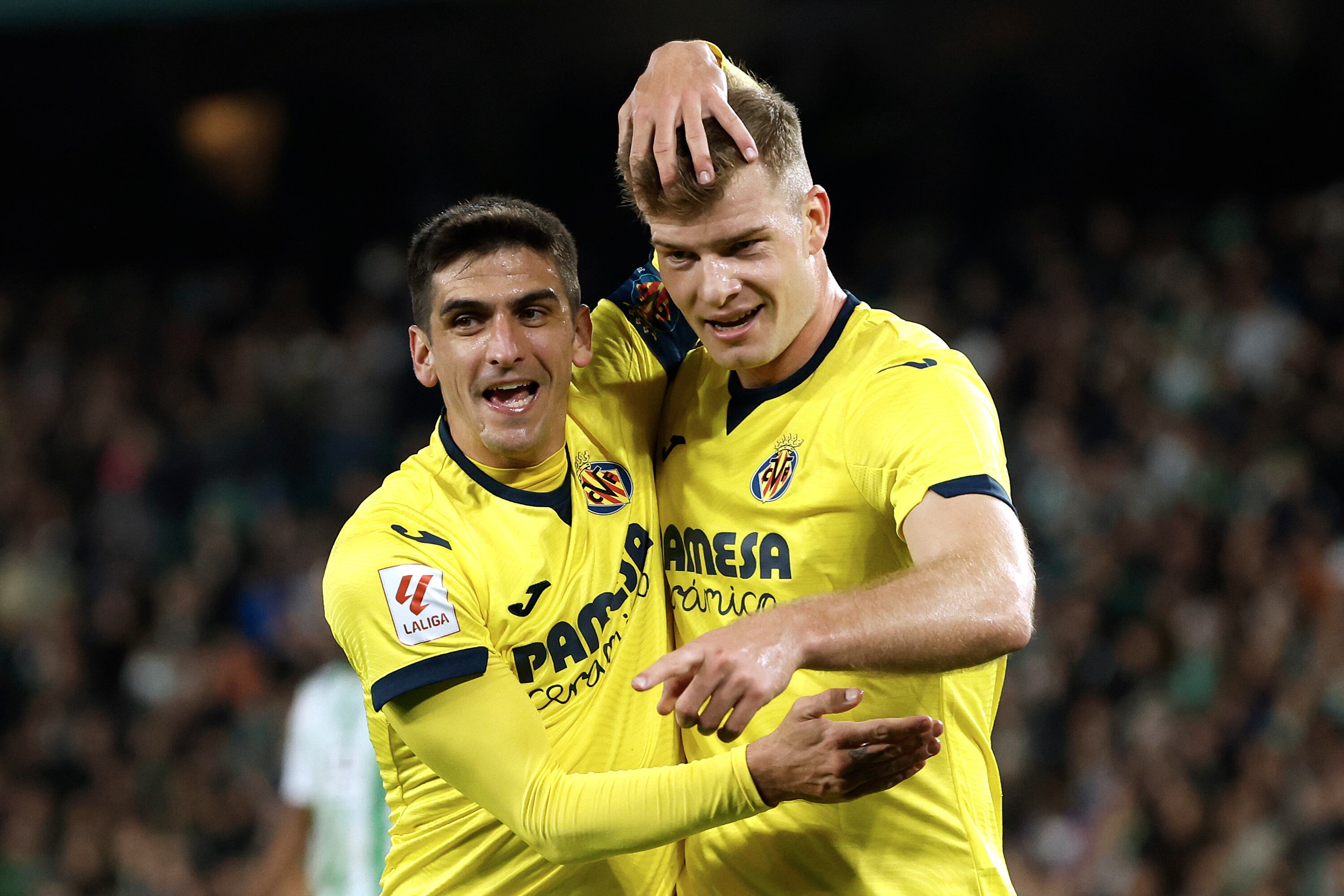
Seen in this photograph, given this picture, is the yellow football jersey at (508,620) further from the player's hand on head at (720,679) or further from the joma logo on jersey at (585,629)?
the player's hand on head at (720,679)

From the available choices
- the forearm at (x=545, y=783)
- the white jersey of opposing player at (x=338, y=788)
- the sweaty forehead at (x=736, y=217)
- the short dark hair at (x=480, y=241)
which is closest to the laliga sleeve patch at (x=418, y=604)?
the forearm at (x=545, y=783)

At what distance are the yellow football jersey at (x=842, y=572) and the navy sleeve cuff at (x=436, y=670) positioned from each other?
641mm

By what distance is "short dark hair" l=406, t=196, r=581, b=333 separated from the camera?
337 cm

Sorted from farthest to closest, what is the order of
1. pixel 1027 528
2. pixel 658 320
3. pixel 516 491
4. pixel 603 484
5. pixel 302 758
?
pixel 1027 528
pixel 302 758
pixel 658 320
pixel 603 484
pixel 516 491

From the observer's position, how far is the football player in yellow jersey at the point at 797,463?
3.04m

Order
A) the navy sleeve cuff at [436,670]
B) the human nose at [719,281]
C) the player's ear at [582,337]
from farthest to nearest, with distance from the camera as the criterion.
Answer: the player's ear at [582,337] < the human nose at [719,281] < the navy sleeve cuff at [436,670]

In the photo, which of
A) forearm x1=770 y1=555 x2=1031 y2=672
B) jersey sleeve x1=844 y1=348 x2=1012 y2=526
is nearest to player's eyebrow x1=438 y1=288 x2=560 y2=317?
jersey sleeve x1=844 y1=348 x2=1012 y2=526

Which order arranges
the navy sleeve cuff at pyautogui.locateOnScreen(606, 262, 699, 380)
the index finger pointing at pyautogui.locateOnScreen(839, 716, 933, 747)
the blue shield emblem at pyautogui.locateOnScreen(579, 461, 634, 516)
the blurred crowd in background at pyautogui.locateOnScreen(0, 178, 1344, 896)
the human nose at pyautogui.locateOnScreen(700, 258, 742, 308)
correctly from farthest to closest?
1. the blurred crowd in background at pyautogui.locateOnScreen(0, 178, 1344, 896)
2. the navy sleeve cuff at pyautogui.locateOnScreen(606, 262, 699, 380)
3. the blue shield emblem at pyautogui.locateOnScreen(579, 461, 634, 516)
4. the human nose at pyautogui.locateOnScreen(700, 258, 742, 308)
5. the index finger pointing at pyautogui.locateOnScreen(839, 716, 933, 747)

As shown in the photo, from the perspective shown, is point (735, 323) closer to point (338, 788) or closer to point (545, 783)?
point (545, 783)

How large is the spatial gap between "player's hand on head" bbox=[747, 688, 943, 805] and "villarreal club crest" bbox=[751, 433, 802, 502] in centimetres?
66

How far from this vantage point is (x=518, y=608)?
320 centimetres

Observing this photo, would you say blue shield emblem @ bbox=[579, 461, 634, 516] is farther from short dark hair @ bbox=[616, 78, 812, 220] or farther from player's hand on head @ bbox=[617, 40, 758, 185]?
player's hand on head @ bbox=[617, 40, 758, 185]

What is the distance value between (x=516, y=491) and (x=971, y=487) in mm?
1140

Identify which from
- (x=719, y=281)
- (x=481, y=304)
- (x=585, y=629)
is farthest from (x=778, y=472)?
(x=481, y=304)
